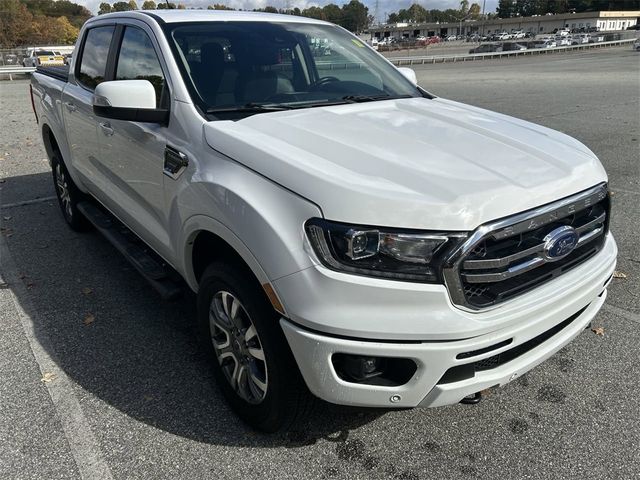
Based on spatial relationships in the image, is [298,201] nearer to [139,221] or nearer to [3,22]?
[139,221]

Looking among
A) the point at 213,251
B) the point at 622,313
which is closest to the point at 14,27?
the point at 213,251

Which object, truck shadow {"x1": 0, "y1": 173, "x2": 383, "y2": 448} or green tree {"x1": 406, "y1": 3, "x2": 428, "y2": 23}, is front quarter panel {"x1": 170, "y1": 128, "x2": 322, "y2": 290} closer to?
truck shadow {"x1": 0, "y1": 173, "x2": 383, "y2": 448}

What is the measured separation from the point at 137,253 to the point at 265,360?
1818mm

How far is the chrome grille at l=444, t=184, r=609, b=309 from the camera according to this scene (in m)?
2.00

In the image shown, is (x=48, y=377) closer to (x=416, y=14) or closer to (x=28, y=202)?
(x=28, y=202)

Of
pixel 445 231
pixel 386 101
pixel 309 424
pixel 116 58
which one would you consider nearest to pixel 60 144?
pixel 116 58

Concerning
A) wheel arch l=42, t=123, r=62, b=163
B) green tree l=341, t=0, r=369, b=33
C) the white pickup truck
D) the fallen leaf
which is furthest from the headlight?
green tree l=341, t=0, r=369, b=33

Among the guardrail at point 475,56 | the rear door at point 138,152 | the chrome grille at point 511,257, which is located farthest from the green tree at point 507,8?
the chrome grille at point 511,257

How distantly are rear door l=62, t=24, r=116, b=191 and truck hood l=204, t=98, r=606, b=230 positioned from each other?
73.7 inches

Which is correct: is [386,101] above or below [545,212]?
above

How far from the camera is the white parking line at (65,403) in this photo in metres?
2.45

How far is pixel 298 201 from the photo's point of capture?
2.08 m

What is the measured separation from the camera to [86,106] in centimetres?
412

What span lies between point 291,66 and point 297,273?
1918mm
